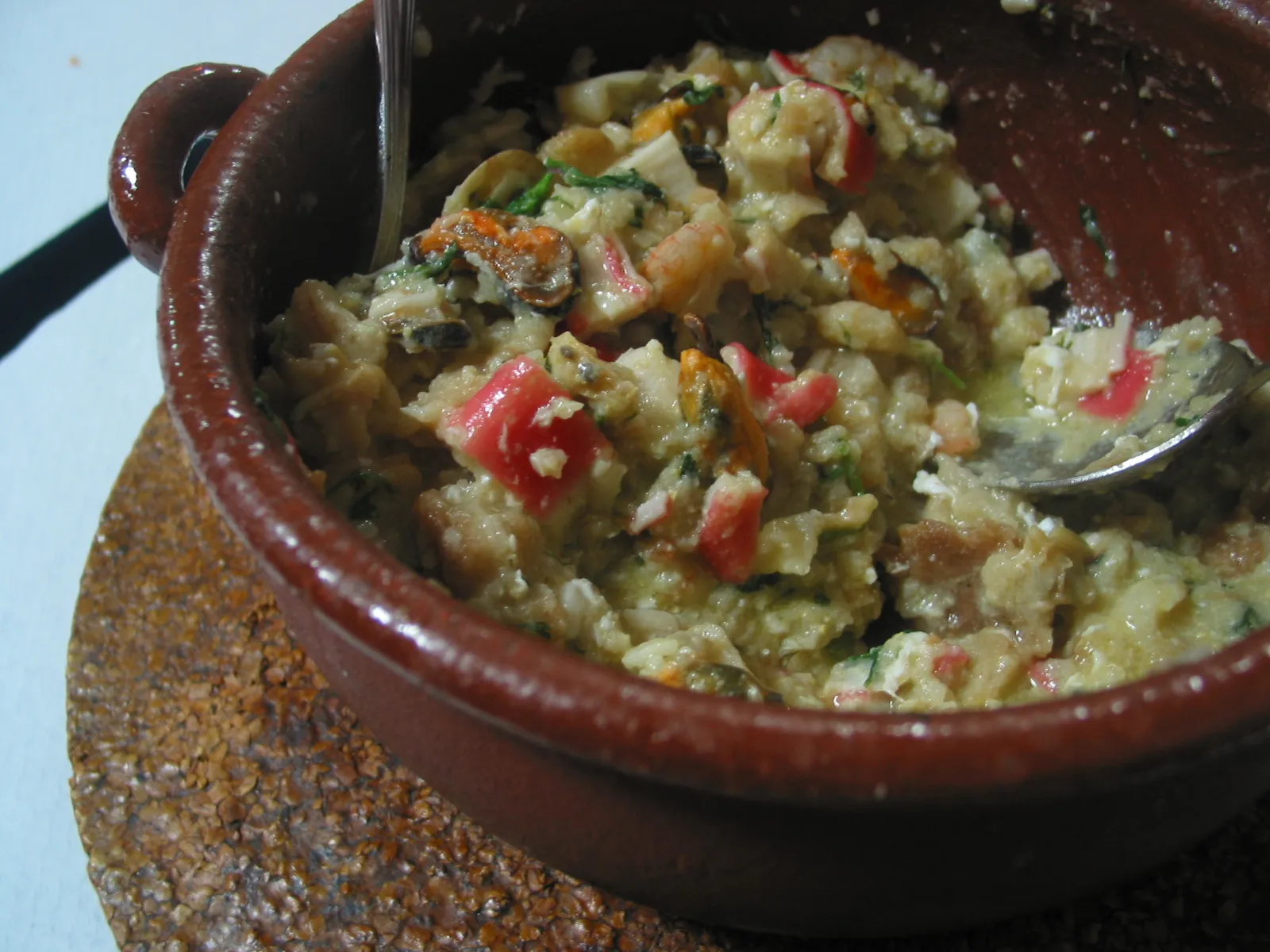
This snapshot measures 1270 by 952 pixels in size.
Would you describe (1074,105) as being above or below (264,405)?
above

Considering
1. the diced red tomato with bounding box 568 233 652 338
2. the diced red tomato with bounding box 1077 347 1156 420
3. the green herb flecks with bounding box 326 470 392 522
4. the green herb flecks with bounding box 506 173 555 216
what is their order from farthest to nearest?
the diced red tomato with bounding box 1077 347 1156 420 < the green herb flecks with bounding box 506 173 555 216 < the diced red tomato with bounding box 568 233 652 338 < the green herb flecks with bounding box 326 470 392 522

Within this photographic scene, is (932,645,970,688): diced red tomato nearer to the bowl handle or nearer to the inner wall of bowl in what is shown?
the inner wall of bowl

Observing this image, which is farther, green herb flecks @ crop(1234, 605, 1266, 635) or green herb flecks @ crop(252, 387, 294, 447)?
green herb flecks @ crop(1234, 605, 1266, 635)

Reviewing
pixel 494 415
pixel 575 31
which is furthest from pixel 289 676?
pixel 575 31

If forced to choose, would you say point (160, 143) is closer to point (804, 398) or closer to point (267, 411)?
point (267, 411)

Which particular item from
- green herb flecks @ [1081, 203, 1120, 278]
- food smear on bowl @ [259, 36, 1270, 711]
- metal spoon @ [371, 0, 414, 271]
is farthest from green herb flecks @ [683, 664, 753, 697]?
green herb flecks @ [1081, 203, 1120, 278]

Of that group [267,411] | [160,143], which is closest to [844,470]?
[267,411]

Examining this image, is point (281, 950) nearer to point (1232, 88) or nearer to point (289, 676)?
point (289, 676)
